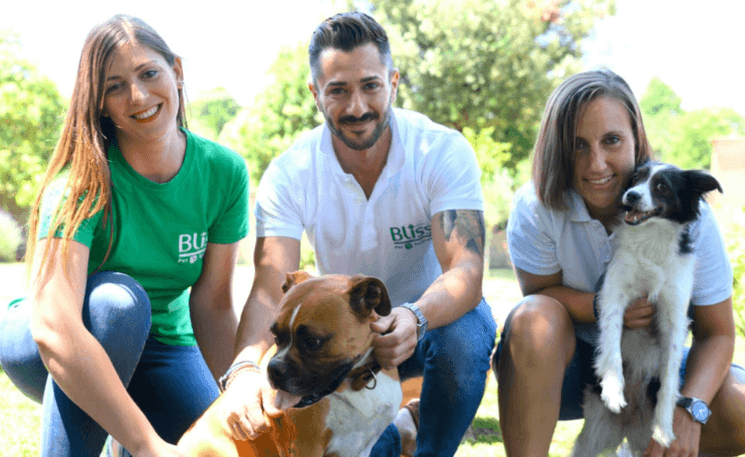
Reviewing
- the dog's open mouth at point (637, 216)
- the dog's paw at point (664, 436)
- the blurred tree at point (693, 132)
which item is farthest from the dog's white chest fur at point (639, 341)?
the blurred tree at point (693, 132)

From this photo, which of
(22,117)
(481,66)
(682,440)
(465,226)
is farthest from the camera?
(481,66)

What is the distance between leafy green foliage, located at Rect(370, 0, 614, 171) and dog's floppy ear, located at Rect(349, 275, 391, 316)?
20963 mm

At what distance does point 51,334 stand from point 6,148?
72.6ft

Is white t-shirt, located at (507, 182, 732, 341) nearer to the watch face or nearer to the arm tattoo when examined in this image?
the arm tattoo

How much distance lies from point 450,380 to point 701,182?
1.35 m

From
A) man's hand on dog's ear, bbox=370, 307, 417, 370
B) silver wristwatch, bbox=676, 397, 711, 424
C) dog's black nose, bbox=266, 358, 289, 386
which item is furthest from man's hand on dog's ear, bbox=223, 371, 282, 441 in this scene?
silver wristwatch, bbox=676, 397, 711, 424

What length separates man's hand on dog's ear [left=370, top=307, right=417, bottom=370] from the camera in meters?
2.19

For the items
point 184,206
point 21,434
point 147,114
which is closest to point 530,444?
point 184,206

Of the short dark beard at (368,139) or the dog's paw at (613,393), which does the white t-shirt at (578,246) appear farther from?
the short dark beard at (368,139)

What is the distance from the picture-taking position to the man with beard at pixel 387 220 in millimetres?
2582

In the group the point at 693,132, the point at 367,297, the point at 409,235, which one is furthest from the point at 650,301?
the point at 693,132

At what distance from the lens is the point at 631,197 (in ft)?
8.50

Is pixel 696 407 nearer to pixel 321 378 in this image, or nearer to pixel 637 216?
pixel 637 216

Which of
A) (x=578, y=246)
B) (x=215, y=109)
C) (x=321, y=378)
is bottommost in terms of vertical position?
(x=215, y=109)
